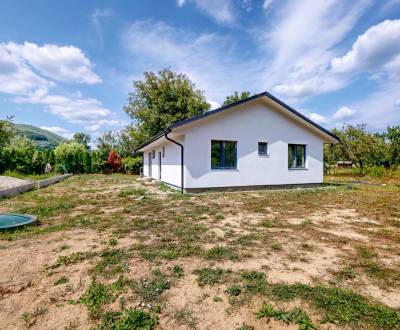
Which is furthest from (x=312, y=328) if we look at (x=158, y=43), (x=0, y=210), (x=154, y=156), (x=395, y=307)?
(x=154, y=156)

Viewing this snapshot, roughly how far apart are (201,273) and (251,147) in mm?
10003

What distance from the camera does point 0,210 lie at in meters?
7.78

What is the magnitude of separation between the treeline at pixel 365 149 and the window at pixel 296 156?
41.7 feet

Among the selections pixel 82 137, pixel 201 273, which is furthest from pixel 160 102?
pixel 82 137

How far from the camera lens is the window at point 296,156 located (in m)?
14.2

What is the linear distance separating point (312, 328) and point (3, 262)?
4.58 m

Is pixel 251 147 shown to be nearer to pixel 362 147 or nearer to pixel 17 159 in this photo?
pixel 362 147

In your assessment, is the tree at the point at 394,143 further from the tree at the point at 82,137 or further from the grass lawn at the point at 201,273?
the tree at the point at 82,137

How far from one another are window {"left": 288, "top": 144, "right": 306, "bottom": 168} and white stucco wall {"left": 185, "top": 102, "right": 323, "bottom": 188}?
289mm

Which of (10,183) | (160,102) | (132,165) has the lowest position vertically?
(10,183)

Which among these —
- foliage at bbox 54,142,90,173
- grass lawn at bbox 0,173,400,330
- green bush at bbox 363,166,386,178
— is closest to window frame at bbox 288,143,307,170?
grass lawn at bbox 0,173,400,330

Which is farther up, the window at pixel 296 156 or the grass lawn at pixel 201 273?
the window at pixel 296 156

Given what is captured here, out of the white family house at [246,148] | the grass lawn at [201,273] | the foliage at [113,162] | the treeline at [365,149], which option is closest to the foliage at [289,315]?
the grass lawn at [201,273]

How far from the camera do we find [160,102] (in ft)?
103
